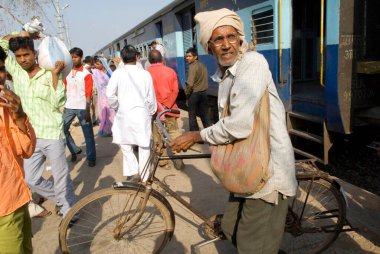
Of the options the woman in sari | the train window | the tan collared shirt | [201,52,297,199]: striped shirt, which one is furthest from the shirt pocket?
the woman in sari

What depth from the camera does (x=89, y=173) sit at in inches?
203

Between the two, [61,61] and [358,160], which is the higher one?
[61,61]

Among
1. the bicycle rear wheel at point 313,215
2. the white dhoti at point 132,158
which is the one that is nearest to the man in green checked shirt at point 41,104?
the white dhoti at point 132,158

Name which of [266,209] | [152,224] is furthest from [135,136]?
[266,209]

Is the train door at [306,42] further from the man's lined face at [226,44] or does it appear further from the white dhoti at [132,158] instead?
the man's lined face at [226,44]

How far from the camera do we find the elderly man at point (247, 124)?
5.49 ft

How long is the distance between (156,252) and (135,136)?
4.78 ft

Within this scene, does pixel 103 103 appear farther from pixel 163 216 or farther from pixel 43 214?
pixel 163 216

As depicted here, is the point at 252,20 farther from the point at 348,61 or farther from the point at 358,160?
the point at 358,160

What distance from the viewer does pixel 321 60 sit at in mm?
4020

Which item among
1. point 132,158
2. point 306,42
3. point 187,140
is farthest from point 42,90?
point 306,42

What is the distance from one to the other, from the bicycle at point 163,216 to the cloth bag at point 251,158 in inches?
23.1

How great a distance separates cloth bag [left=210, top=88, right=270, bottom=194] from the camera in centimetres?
174

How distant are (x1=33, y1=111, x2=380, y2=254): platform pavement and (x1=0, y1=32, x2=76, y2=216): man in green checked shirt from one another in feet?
1.56
